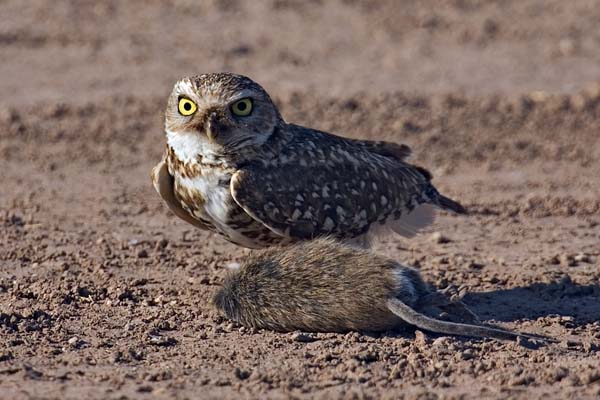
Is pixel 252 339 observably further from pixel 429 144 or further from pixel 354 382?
pixel 429 144

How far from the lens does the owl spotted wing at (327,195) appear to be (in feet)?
23.7

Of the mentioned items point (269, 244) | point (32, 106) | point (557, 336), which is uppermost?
point (32, 106)

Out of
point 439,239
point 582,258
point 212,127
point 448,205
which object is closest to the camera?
point 212,127

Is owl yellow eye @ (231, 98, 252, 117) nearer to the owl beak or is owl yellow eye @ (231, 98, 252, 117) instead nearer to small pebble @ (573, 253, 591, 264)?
the owl beak

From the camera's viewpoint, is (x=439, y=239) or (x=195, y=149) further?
(x=439, y=239)

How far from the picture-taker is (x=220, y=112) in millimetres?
7250

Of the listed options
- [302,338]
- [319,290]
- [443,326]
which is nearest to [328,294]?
[319,290]

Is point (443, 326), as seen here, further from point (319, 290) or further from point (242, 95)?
point (242, 95)

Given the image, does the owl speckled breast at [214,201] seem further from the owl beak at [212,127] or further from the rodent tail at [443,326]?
the rodent tail at [443,326]

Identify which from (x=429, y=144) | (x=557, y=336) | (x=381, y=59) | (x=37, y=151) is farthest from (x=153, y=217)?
(x=381, y=59)

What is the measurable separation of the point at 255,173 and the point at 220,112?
1.35ft

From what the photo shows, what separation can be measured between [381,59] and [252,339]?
25.0 ft

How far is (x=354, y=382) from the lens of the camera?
6.04 meters

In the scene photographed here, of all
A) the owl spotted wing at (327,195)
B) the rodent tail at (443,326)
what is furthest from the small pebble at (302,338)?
the owl spotted wing at (327,195)
